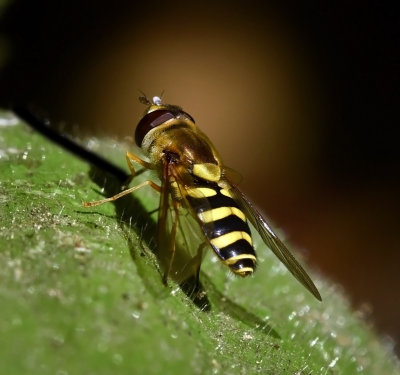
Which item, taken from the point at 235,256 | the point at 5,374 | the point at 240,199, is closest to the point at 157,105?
the point at 240,199

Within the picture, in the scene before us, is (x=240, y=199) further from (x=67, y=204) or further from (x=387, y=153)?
(x=387, y=153)

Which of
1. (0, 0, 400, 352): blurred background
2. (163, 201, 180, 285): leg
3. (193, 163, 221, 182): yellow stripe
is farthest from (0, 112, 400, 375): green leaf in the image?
(0, 0, 400, 352): blurred background

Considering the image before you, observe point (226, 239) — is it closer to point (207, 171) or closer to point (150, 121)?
point (207, 171)

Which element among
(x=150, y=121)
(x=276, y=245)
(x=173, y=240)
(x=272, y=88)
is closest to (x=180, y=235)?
(x=173, y=240)

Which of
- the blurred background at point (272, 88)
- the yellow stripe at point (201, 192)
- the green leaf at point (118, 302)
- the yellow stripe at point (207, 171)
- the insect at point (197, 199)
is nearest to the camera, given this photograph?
the green leaf at point (118, 302)

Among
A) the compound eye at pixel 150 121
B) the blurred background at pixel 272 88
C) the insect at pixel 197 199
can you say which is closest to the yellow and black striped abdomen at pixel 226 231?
the insect at pixel 197 199

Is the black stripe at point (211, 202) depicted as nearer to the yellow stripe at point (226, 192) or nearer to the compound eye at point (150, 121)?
the yellow stripe at point (226, 192)
